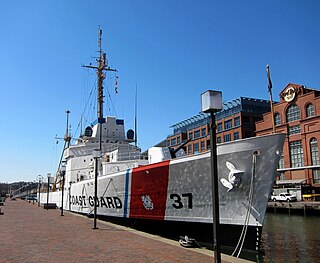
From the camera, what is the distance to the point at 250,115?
6412 centimetres

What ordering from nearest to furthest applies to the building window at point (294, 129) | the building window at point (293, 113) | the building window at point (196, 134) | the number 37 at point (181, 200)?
1. the number 37 at point (181, 200)
2. the building window at point (294, 129)
3. the building window at point (293, 113)
4. the building window at point (196, 134)

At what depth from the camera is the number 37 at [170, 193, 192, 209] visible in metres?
11.8

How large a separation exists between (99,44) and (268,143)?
18.2 metres

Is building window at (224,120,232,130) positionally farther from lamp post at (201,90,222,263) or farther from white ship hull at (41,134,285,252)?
lamp post at (201,90,222,263)

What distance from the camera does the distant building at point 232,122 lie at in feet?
209

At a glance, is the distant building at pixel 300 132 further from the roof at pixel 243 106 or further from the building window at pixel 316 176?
the roof at pixel 243 106

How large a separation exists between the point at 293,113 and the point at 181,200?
150 ft

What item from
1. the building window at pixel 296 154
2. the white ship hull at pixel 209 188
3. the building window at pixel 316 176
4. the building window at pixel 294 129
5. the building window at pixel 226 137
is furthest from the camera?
the building window at pixel 226 137

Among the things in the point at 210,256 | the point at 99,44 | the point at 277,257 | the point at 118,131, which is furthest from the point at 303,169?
the point at 210,256

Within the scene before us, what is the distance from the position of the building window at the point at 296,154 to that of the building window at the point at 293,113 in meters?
3.82

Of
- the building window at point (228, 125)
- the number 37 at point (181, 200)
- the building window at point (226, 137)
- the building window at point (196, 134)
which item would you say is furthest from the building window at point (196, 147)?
the number 37 at point (181, 200)

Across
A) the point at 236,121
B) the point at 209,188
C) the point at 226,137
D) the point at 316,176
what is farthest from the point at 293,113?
the point at 209,188

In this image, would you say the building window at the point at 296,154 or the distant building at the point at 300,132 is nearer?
the distant building at the point at 300,132

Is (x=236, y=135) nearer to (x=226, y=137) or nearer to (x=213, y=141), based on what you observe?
(x=226, y=137)
